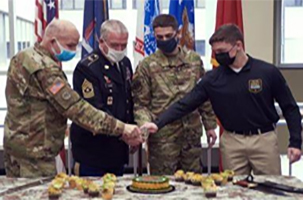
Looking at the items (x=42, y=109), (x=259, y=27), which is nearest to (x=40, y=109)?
(x=42, y=109)

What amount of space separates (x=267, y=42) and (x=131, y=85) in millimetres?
2485

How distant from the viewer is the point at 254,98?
2783 millimetres

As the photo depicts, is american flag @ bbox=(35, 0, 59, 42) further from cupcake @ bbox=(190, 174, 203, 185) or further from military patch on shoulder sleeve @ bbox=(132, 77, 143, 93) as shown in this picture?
cupcake @ bbox=(190, 174, 203, 185)

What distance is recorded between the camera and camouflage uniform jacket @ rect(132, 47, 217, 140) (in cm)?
310

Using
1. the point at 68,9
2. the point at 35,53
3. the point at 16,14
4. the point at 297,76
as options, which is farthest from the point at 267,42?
the point at 35,53

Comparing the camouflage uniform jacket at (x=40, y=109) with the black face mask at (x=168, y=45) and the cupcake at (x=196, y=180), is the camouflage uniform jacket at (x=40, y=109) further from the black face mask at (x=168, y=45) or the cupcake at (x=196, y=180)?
the black face mask at (x=168, y=45)

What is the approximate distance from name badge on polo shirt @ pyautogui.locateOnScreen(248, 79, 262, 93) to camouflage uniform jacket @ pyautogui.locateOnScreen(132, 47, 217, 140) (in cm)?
46

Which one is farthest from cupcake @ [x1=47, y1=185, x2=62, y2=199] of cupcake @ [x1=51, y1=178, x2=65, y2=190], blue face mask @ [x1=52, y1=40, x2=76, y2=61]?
blue face mask @ [x1=52, y1=40, x2=76, y2=61]

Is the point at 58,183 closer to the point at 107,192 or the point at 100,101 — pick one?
the point at 107,192

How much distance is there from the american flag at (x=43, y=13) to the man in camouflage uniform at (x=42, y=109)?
2.01 m

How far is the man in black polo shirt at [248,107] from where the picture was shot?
2.79m

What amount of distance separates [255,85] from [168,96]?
0.60 meters

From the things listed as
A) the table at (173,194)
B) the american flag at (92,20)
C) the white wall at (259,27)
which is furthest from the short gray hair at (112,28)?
the white wall at (259,27)

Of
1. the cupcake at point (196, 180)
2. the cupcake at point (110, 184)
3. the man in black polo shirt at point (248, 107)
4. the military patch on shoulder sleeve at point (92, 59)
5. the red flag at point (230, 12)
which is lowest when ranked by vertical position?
the cupcake at point (196, 180)
